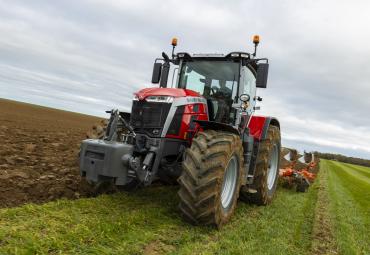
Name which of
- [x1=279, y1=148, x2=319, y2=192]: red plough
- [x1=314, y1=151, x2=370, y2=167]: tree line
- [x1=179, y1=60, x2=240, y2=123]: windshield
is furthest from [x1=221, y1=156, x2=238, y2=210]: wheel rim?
[x1=314, y1=151, x2=370, y2=167]: tree line

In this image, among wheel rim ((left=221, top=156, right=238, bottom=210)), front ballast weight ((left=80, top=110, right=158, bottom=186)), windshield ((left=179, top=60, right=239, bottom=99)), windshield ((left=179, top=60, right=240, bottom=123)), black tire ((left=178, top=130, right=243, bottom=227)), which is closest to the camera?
black tire ((left=178, top=130, right=243, bottom=227))

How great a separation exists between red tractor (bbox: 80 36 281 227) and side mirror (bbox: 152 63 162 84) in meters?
0.02

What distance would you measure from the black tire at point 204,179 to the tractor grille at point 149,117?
2.75 ft

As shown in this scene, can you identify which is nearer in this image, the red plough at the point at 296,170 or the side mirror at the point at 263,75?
the side mirror at the point at 263,75

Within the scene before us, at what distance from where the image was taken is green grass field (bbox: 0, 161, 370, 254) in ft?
13.7

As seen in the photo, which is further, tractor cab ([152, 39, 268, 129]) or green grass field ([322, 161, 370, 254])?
tractor cab ([152, 39, 268, 129])

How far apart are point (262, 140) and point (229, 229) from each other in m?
2.52

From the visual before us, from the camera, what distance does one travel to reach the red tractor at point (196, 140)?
546cm

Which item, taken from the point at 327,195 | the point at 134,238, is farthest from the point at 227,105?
the point at 327,195

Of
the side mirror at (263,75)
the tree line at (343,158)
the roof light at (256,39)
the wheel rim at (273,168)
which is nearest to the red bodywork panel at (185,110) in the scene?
the side mirror at (263,75)

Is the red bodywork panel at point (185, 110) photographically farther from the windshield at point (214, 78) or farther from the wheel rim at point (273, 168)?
the wheel rim at point (273, 168)

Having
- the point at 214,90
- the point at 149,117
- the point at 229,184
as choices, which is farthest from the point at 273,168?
the point at 149,117

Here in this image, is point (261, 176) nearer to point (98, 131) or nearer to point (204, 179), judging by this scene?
point (204, 179)

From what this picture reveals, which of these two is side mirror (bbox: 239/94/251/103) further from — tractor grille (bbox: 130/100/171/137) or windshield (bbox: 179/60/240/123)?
tractor grille (bbox: 130/100/171/137)
